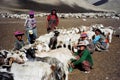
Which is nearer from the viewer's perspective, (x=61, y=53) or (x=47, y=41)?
(x=61, y=53)

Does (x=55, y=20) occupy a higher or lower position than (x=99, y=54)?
higher

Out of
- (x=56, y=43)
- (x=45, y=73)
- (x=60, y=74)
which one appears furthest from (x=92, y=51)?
(x=45, y=73)

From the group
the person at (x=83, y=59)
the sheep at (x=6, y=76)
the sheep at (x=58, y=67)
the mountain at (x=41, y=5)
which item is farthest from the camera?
the mountain at (x=41, y=5)

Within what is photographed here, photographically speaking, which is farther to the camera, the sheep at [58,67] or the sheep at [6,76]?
the sheep at [58,67]

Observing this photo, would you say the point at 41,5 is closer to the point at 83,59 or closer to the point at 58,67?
the point at 83,59

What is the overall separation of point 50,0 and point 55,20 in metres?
72.7

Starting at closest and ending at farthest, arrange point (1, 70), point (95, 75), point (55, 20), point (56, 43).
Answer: point (1, 70) < point (95, 75) < point (56, 43) < point (55, 20)

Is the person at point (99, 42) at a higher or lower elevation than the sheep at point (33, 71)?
lower

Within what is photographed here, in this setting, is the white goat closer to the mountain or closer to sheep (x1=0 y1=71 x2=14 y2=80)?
sheep (x1=0 y1=71 x2=14 y2=80)

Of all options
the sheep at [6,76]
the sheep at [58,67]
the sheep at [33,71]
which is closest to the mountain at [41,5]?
the sheep at [58,67]

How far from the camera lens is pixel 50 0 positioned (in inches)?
3541

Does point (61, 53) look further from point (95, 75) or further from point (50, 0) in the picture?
point (50, 0)

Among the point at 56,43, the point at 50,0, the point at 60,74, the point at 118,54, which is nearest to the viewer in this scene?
the point at 60,74

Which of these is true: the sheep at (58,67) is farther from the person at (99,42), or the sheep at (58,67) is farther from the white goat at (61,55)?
the person at (99,42)
